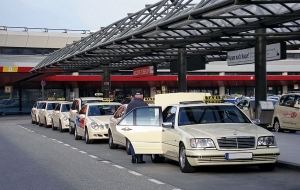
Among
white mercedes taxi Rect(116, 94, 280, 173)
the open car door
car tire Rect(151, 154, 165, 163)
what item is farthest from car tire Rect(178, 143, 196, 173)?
car tire Rect(151, 154, 165, 163)

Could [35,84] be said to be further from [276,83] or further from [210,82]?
[276,83]

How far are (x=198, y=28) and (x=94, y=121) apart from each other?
5797 mm

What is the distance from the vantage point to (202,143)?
1313 cm

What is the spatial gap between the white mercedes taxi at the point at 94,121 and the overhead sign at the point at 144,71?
35.0 ft

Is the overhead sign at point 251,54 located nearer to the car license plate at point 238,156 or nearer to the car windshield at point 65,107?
the car license plate at point 238,156

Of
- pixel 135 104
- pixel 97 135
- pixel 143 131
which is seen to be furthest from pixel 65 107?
pixel 143 131

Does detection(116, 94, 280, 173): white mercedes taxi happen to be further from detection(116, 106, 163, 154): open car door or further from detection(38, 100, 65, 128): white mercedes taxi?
detection(38, 100, 65, 128): white mercedes taxi

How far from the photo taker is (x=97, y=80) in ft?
213

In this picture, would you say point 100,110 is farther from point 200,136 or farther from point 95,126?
point 200,136

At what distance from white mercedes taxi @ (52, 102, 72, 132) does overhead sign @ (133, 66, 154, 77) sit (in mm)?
5564

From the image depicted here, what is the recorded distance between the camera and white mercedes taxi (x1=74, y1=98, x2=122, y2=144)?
76.4 feet

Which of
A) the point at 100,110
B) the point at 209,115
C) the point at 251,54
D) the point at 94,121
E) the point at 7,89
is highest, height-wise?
the point at 251,54

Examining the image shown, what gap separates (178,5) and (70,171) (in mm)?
9008

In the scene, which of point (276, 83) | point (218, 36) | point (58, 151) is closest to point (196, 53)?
point (218, 36)
